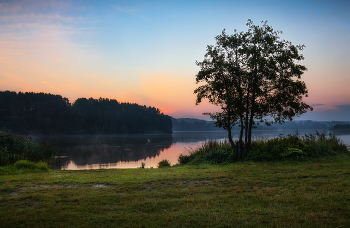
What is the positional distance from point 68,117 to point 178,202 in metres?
94.1

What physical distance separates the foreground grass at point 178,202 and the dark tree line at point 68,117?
221 feet

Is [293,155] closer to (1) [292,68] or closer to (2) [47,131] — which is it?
(1) [292,68]

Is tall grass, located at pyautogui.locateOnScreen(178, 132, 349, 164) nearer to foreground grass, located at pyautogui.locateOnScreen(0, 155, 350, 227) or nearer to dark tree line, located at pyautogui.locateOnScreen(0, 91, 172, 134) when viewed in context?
foreground grass, located at pyautogui.locateOnScreen(0, 155, 350, 227)

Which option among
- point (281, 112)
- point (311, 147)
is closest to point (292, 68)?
point (281, 112)

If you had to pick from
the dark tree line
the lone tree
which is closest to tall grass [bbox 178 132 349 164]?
the lone tree

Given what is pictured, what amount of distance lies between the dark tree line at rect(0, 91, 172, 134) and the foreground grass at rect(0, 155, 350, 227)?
6744cm

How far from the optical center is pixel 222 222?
3.77m

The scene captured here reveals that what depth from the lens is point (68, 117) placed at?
293 ft

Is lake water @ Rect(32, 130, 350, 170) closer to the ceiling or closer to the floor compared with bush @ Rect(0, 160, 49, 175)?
closer to the floor

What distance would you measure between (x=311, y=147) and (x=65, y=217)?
40.4 feet

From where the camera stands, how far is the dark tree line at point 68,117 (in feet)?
255

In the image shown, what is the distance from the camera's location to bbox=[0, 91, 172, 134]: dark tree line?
77875 millimetres

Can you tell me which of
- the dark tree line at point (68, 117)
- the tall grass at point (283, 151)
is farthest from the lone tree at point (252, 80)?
the dark tree line at point (68, 117)

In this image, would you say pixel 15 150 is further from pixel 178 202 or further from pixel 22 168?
pixel 178 202
